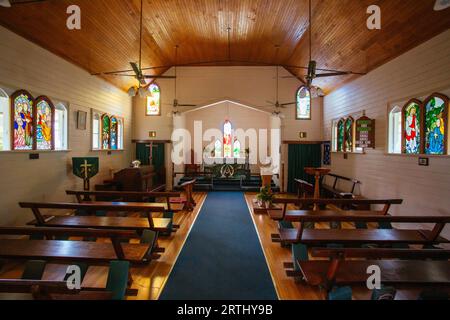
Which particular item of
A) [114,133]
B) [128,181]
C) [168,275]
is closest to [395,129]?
[168,275]

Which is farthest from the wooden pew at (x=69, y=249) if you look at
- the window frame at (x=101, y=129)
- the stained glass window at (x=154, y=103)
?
the stained glass window at (x=154, y=103)

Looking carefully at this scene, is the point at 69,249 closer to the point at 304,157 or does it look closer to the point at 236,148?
the point at 304,157

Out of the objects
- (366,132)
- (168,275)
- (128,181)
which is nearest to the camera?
(168,275)

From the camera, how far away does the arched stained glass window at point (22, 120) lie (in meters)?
4.40

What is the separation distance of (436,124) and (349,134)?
3.09m

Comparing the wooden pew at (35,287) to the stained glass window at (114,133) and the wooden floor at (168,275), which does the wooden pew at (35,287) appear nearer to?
the wooden floor at (168,275)

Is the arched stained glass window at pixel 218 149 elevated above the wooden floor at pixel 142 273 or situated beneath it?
elevated above

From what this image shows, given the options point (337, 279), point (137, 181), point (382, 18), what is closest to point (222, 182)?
point (137, 181)

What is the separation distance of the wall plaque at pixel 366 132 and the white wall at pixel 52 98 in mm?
6518

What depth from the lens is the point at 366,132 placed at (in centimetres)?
588

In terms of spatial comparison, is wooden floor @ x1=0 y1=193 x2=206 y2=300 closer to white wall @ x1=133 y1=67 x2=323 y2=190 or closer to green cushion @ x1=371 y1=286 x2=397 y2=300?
green cushion @ x1=371 y1=286 x2=397 y2=300

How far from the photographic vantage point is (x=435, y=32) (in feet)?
13.3

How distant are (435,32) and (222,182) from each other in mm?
7527

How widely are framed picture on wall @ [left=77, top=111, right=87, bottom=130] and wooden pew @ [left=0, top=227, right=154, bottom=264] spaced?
13.9 feet
